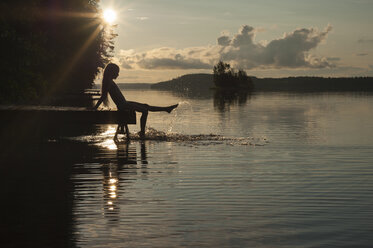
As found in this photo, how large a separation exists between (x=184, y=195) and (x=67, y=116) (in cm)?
975

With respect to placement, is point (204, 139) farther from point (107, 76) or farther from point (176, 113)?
point (176, 113)

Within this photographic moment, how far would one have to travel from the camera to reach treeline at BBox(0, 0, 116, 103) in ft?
79.8

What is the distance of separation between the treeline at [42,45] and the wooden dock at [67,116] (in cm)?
664

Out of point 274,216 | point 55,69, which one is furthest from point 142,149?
point 55,69

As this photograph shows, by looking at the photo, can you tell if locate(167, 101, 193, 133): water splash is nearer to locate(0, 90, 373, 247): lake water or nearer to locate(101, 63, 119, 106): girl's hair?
locate(101, 63, 119, 106): girl's hair

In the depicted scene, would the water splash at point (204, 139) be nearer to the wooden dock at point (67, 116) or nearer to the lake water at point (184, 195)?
the lake water at point (184, 195)

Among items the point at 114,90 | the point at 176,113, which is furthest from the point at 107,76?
the point at 176,113

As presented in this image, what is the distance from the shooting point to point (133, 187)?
10.1 m

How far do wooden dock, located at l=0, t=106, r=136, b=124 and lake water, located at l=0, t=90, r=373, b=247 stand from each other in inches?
34.0

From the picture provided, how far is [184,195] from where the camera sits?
934 centimetres

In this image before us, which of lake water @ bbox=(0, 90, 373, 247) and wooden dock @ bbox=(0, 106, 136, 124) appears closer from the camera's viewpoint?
lake water @ bbox=(0, 90, 373, 247)

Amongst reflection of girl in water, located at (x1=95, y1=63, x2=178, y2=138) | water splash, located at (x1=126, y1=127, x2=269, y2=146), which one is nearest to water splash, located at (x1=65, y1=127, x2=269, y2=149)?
water splash, located at (x1=126, y1=127, x2=269, y2=146)

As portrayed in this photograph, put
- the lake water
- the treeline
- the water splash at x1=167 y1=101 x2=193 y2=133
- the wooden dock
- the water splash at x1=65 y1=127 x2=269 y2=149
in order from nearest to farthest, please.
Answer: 1. the lake water
2. the wooden dock
3. the water splash at x1=65 y1=127 x2=269 y2=149
4. the treeline
5. the water splash at x1=167 y1=101 x2=193 y2=133

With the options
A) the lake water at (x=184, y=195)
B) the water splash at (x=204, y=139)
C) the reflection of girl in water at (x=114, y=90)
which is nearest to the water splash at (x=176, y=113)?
the water splash at (x=204, y=139)
